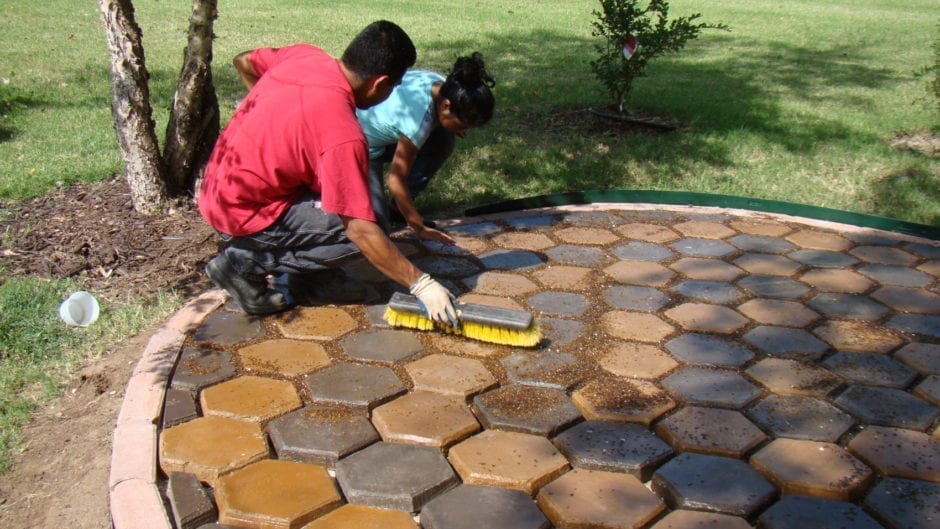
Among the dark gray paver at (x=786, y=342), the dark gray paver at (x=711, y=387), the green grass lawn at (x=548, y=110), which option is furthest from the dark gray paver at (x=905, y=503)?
the green grass lawn at (x=548, y=110)

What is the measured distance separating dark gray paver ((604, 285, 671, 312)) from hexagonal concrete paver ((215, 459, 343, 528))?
1.62 meters

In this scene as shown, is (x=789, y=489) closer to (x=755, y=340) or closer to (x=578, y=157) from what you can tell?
(x=755, y=340)

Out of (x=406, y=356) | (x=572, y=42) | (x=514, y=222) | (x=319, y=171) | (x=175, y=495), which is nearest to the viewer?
(x=175, y=495)

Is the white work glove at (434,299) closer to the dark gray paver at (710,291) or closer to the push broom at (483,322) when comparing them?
the push broom at (483,322)

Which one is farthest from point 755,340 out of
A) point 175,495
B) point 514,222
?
point 175,495

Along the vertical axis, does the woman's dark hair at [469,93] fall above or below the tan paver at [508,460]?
above

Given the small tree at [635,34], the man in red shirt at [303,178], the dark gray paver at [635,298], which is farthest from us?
the small tree at [635,34]

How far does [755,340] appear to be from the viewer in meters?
3.23

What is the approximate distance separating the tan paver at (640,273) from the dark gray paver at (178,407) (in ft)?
6.43

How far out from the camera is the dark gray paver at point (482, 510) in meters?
2.19

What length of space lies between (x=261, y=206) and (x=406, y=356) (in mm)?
835

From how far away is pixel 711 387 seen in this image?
9.48 feet

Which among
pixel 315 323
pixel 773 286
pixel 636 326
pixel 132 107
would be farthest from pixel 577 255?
pixel 132 107

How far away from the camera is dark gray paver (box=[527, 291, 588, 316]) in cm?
348
